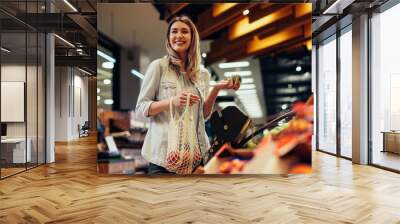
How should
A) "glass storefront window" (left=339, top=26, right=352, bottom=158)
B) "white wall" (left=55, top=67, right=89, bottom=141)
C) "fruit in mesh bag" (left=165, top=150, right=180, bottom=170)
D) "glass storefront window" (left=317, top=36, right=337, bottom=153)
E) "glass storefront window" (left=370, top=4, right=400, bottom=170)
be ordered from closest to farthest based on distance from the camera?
"fruit in mesh bag" (left=165, top=150, right=180, bottom=170), "glass storefront window" (left=370, top=4, right=400, bottom=170), "glass storefront window" (left=339, top=26, right=352, bottom=158), "glass storefront window" (left=317, top=36, right=337, bottom=153), "white wall" (left=55, top=67, right=89, bottom=141)

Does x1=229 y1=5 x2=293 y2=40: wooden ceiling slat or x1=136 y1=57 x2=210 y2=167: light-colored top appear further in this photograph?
x1=229 y1=5 x2=293 y2=40: wooden ceiling slat

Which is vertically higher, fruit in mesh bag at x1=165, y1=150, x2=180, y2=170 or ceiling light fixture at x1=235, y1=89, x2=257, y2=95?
ceiling light fixture at x1=235, y1=89, x2=257, y2=95

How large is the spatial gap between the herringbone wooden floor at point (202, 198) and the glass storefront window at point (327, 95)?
2627 mm

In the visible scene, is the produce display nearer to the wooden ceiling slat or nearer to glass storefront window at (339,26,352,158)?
the wooden ceiling slat

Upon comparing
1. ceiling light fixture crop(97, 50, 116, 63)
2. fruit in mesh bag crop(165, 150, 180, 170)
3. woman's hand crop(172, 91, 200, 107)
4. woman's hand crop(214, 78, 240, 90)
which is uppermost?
ceiling light fixture crop(97, 50, 116, 63)

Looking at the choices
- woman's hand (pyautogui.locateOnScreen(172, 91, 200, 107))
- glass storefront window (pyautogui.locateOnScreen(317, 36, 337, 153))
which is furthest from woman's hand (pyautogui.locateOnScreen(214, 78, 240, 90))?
glass storefront window (pyautogui.locateOnScreen(317, 36, 337, 153))

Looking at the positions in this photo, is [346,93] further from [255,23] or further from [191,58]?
[191,58]

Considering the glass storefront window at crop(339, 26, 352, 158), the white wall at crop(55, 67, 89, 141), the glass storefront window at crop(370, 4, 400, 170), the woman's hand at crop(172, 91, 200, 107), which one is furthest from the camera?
the white wall at crop(55, 67, 89, 141)

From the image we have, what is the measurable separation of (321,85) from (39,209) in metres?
7.76

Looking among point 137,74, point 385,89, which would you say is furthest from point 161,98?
point 385,89

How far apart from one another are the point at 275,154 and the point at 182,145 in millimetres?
1383

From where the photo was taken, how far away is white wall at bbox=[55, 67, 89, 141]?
9.43 meters

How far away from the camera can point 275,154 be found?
218 inches

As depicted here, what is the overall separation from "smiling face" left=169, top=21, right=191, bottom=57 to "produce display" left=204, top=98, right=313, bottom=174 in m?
1.53
